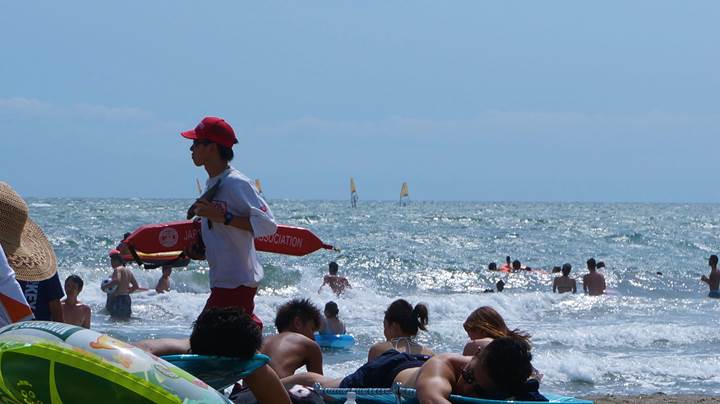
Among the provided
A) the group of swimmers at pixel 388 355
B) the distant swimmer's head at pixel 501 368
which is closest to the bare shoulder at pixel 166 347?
the group of swimmers at pixel 388 355

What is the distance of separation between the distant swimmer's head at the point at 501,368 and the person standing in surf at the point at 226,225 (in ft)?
3.57

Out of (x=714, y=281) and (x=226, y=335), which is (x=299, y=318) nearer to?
(x=226, y=335)

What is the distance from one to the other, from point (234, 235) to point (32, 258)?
90 cm

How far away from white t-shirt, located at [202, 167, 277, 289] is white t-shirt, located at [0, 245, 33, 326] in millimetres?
1217

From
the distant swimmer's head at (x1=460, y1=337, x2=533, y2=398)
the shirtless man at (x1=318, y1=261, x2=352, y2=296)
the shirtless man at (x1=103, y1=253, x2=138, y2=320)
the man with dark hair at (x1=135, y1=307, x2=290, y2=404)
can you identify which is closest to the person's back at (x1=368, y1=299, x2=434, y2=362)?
the distant swimmer's head at (x1=460, y1=337, x2=533, y2=398)

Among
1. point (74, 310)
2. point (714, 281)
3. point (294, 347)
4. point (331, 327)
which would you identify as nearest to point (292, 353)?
point (294, 347)

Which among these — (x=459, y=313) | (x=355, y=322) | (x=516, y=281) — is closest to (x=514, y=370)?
(x=355, y=322)

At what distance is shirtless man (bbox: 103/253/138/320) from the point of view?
51.6 ft

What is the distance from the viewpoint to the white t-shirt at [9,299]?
3.82 meters

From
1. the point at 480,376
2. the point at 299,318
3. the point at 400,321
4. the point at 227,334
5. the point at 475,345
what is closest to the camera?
the point at 227,334

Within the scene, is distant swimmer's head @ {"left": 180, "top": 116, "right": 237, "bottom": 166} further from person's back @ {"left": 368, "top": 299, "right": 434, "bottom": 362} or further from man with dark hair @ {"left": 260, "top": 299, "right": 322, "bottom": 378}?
person's back @ {"left": 368, "top": 299, "right": 434, "bottom": 362}

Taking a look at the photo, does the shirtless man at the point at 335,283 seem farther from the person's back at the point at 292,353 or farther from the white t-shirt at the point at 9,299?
the white t-shirt at the point at 9,299

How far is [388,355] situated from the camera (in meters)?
5.34

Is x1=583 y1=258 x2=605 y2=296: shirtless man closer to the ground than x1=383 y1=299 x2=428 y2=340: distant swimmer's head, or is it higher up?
closer to the ground
